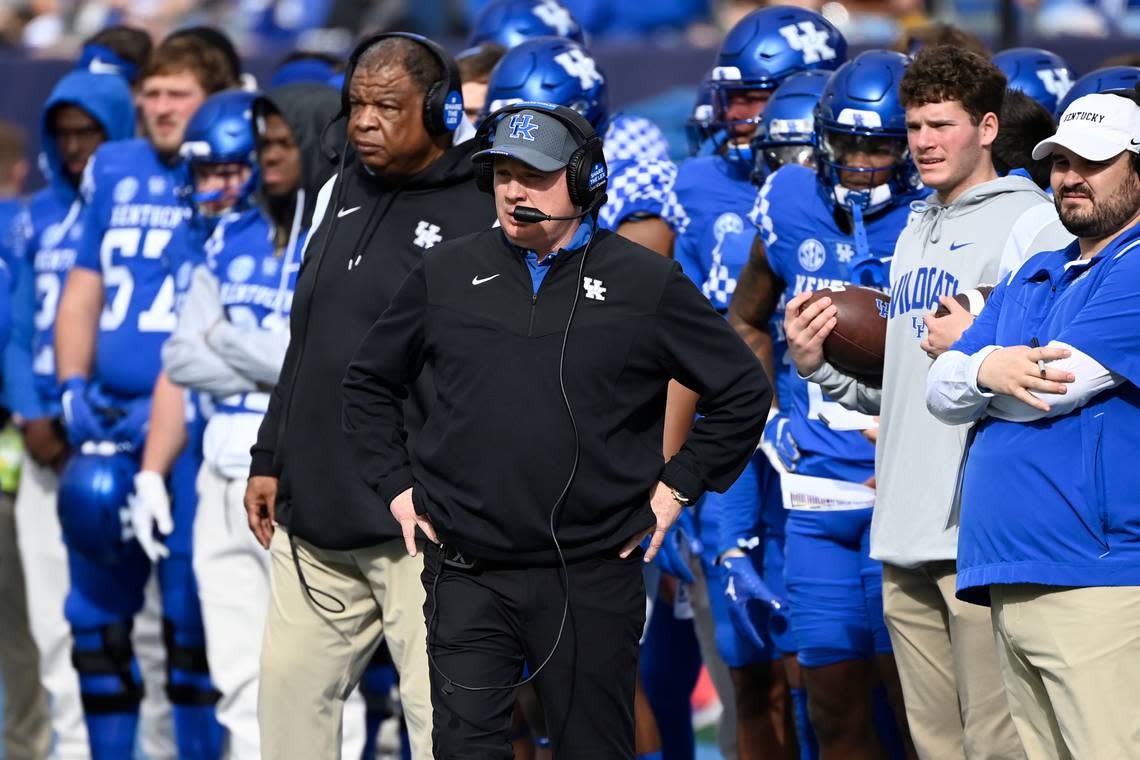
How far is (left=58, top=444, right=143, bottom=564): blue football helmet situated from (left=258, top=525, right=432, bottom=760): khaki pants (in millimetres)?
1615

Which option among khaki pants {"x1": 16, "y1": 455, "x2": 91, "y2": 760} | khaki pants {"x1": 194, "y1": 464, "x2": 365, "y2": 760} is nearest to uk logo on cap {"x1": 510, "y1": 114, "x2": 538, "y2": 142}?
khaki pants {"x1": 194, "y1": 464, "x2": 365, "y2": 760}

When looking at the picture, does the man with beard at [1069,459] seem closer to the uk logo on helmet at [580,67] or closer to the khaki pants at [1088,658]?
the khaki pants at [1088,658]

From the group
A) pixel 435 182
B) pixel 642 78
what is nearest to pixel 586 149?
pixel 435 182

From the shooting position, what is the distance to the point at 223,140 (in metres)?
6.12

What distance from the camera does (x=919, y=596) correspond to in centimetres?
460

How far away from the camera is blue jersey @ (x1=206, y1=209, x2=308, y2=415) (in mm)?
5836

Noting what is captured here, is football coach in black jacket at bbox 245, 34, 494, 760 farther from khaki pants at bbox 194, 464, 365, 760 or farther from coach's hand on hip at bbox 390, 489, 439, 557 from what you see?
khaki pants at bbox 194, 464, 365, 760

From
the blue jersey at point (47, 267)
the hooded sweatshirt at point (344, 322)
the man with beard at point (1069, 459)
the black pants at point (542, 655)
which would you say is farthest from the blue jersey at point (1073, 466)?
the blue jersey at point (47, 267)

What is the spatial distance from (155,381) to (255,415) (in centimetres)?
94

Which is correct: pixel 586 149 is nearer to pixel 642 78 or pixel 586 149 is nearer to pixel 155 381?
pixel 155 381

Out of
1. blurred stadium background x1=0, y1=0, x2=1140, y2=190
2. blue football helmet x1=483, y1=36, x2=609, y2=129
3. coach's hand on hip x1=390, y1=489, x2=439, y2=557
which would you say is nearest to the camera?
coach's hand on hip x1=390, y1=489, x2=439, y2=557

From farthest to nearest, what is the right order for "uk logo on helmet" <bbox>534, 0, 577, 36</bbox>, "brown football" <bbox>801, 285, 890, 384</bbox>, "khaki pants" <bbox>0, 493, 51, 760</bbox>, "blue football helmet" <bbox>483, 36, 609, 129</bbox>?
"uk logo on helmet" <bbox>534, 0, 577, 36</bbox>, "khaki pants" <bbox>0, 493, 51, 760</bbox>, "blue football helmet" <bbox>483, 36, 609, 129</bbox>, "brown football" <bbox>801, 285, 890, 384</bbox>

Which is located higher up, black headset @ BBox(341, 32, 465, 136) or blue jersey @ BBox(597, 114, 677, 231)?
black headset @ BBox(341, 32, 465, 136)

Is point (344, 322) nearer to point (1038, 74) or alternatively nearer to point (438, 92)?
point (438, 92)
